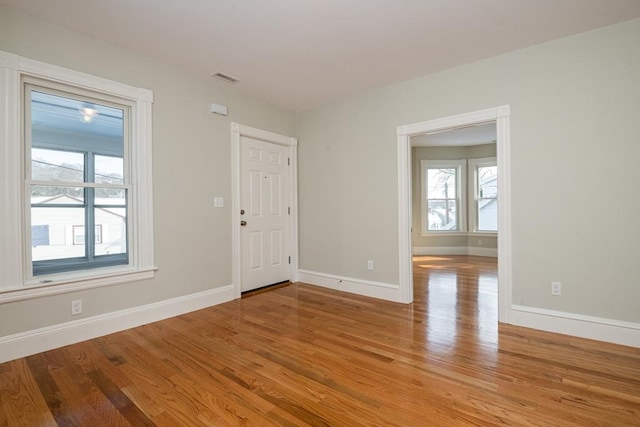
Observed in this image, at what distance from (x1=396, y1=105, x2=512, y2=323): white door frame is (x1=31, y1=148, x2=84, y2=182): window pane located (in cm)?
337

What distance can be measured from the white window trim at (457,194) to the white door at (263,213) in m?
4.44

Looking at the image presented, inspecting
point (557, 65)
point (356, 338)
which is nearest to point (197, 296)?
point (356, 338)

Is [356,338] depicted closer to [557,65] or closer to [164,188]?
[164,188]

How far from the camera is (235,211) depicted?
12.8 feet

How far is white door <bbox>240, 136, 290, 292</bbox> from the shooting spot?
4.16 metres

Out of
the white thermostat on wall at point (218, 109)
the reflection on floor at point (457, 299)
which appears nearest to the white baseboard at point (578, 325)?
the reflection on floor at point (457, 299)

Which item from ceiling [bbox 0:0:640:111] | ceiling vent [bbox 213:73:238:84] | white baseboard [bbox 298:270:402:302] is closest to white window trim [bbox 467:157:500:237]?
white baseboard [bbox 298:270:402:302]

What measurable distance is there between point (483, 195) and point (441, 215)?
1.10 meters

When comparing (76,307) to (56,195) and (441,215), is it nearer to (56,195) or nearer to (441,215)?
(56,195)

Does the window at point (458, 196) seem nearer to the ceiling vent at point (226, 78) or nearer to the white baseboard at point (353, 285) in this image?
the white baseboard at point (353, 285)

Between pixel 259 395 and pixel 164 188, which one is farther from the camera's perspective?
pixel 164 188

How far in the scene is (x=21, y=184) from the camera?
2398mm

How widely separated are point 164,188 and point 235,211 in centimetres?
92

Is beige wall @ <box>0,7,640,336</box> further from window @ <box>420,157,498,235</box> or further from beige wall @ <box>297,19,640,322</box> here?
window @ <box>420,157,498,235</box>
